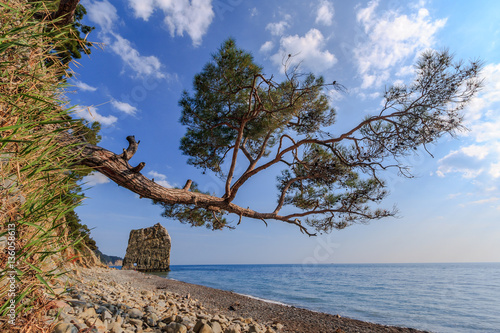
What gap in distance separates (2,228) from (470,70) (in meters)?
5.72

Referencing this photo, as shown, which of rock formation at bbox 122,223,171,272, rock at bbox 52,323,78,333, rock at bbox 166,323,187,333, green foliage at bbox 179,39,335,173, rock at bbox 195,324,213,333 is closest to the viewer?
rock at bbox 52,323,78,333

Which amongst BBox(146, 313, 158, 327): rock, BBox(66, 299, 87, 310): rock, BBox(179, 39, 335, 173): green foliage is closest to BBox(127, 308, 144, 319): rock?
BBox(146, 313, 158, 327): rock

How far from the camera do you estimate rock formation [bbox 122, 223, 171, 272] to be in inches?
797

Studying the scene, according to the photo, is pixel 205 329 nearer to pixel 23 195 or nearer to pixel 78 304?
pixel 78 304

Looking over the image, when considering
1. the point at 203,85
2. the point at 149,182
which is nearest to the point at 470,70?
the point at 203,85

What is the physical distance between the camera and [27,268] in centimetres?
107

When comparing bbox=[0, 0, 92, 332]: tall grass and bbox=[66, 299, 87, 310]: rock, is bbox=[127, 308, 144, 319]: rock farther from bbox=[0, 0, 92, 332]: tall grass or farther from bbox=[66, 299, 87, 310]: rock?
bbox=[0, 0, 92, 332]: tall grass

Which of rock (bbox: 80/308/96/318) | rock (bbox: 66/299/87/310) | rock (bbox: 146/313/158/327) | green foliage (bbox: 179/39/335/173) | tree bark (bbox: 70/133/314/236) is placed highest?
green foliage (bbox: 179/39/335/173)

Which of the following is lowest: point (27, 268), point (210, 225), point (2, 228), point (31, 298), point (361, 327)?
point (361, 327)

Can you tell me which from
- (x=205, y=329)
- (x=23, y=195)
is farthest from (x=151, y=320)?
(x=23, y=195)

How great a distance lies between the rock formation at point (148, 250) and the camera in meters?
20.2

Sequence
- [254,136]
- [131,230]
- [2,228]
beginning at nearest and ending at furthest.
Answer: [2,228]
[254,136]
[131,230]

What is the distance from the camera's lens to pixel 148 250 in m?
20.5

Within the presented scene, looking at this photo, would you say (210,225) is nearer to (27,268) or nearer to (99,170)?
(99,170)
